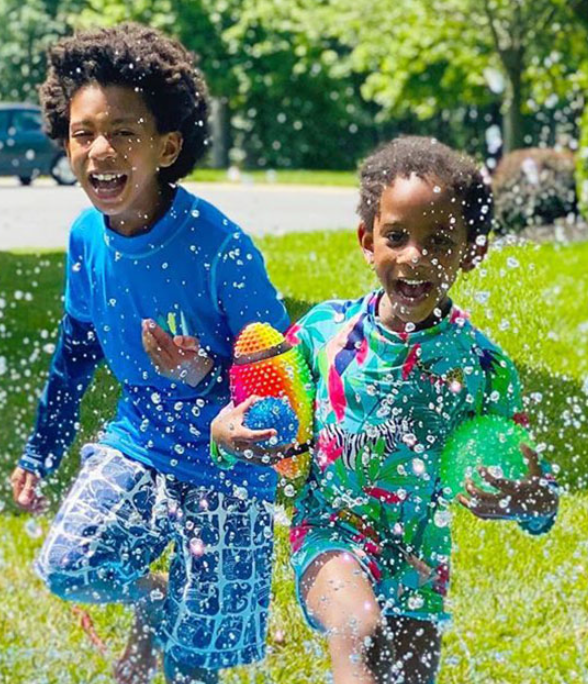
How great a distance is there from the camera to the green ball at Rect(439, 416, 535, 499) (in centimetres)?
236

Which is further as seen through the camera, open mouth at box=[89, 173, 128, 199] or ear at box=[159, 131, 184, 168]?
ear at box=[159, 131, 184, 168]

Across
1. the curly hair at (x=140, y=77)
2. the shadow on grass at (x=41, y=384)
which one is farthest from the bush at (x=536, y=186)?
the curly hair at (x=140, y=77)

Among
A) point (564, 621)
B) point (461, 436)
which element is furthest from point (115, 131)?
point (564, 621)

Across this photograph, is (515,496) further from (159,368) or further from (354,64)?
(354,64)

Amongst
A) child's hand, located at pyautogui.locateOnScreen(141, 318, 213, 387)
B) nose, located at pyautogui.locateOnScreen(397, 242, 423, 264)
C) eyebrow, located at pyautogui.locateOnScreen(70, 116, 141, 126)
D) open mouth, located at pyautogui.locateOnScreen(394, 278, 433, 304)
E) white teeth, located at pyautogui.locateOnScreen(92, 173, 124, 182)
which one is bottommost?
child's hand, located at pyautogui.locateOnScreen(141, 318, 213, 387)

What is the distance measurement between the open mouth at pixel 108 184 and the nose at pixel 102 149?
0.04 meters

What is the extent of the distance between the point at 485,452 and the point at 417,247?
370mm

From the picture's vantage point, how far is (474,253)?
8.36 ft

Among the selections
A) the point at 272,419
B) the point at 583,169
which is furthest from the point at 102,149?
the point at 583,169

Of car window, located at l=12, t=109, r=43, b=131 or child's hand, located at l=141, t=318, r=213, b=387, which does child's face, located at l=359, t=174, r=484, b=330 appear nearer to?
child's hand, located at l=141, t=318, r=213, b=387

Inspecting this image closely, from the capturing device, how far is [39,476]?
3.01 metres

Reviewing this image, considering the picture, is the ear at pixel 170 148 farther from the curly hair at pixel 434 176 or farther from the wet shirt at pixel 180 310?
the curly hair at pixel 434 176

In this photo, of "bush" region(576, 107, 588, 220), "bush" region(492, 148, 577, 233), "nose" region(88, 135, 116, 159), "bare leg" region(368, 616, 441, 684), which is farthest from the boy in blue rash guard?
"bush" region(492, 148, 577, 233)

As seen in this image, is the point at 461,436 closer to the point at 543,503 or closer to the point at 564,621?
the point at 543,503
